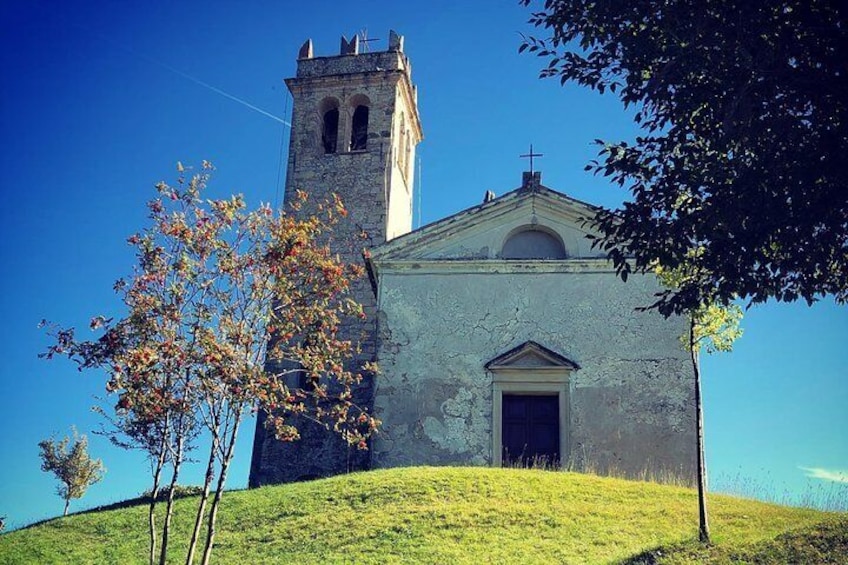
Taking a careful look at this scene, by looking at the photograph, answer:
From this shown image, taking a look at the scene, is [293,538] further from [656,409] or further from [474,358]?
[656,409]

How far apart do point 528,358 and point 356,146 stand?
12.2 meters

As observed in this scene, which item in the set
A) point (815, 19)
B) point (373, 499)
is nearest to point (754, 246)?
point (815, 19)

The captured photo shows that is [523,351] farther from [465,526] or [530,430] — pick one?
[465,526]

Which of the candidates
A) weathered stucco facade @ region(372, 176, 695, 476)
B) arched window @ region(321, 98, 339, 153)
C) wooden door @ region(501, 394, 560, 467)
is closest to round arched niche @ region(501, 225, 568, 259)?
weathered stucco facade @ region(372, 176, 695, 476)

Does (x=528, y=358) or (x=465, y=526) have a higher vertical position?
(x=528, y=358)

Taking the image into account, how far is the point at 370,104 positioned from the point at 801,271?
66.7 feet

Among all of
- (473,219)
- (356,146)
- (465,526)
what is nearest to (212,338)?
(465,526)

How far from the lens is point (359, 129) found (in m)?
28.4

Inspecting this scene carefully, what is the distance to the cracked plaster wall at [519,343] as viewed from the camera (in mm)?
18172

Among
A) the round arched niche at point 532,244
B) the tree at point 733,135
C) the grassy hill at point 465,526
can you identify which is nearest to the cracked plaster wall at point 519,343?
the round arched niche at point 532,244

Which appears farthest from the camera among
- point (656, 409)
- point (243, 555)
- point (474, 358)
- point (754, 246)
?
point (474, 358)

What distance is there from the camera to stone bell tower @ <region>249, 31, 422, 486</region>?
2525 cm

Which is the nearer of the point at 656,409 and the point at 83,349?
the point at 83,349

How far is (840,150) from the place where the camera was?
26.7ft
